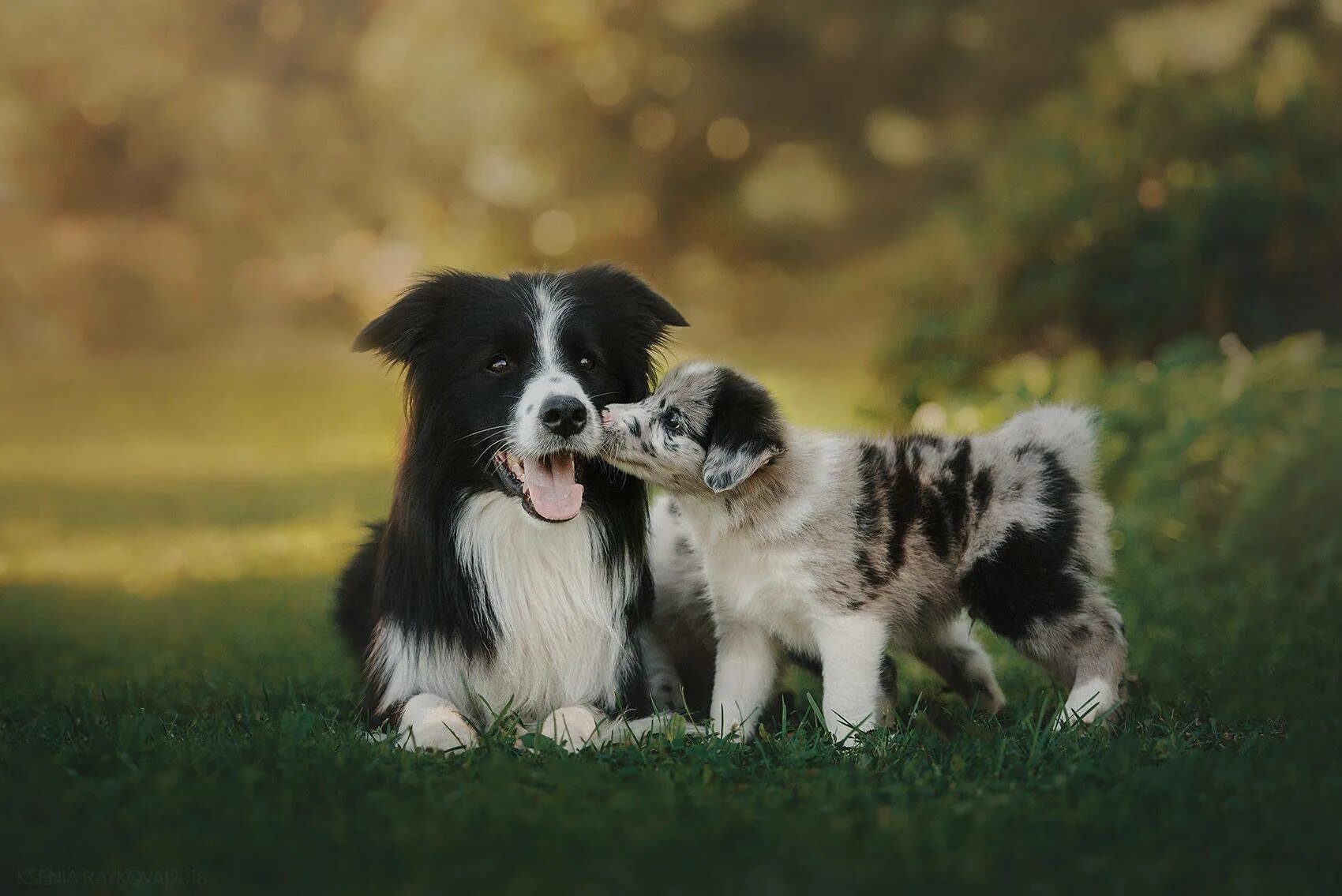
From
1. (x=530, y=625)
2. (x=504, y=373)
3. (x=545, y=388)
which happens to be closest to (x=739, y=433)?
(x=545, y=388)

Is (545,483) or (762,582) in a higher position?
(545,483)

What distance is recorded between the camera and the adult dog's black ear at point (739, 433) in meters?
A: 3.47

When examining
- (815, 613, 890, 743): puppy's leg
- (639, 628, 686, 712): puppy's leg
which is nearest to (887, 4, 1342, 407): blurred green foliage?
(639, 628, 686, 712): puppy's leg

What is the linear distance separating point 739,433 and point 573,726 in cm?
91

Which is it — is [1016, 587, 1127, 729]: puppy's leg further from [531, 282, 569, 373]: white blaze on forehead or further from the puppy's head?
[531, 282, 569, 373]: white blaze on forehead

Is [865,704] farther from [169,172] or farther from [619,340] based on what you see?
[169,172]

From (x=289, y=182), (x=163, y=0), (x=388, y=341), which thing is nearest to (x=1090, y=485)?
(x=388, y=341)

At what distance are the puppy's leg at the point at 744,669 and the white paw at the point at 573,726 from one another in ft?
1.32

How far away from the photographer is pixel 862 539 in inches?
143

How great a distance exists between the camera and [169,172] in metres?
11.6

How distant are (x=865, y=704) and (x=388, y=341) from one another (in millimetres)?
1657

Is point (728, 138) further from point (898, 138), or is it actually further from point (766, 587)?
point (766, 587)

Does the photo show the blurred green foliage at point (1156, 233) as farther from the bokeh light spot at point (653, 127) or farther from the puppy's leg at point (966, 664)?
the puppy's leg at point (966, 664)

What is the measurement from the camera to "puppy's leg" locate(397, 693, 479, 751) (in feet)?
10.7
